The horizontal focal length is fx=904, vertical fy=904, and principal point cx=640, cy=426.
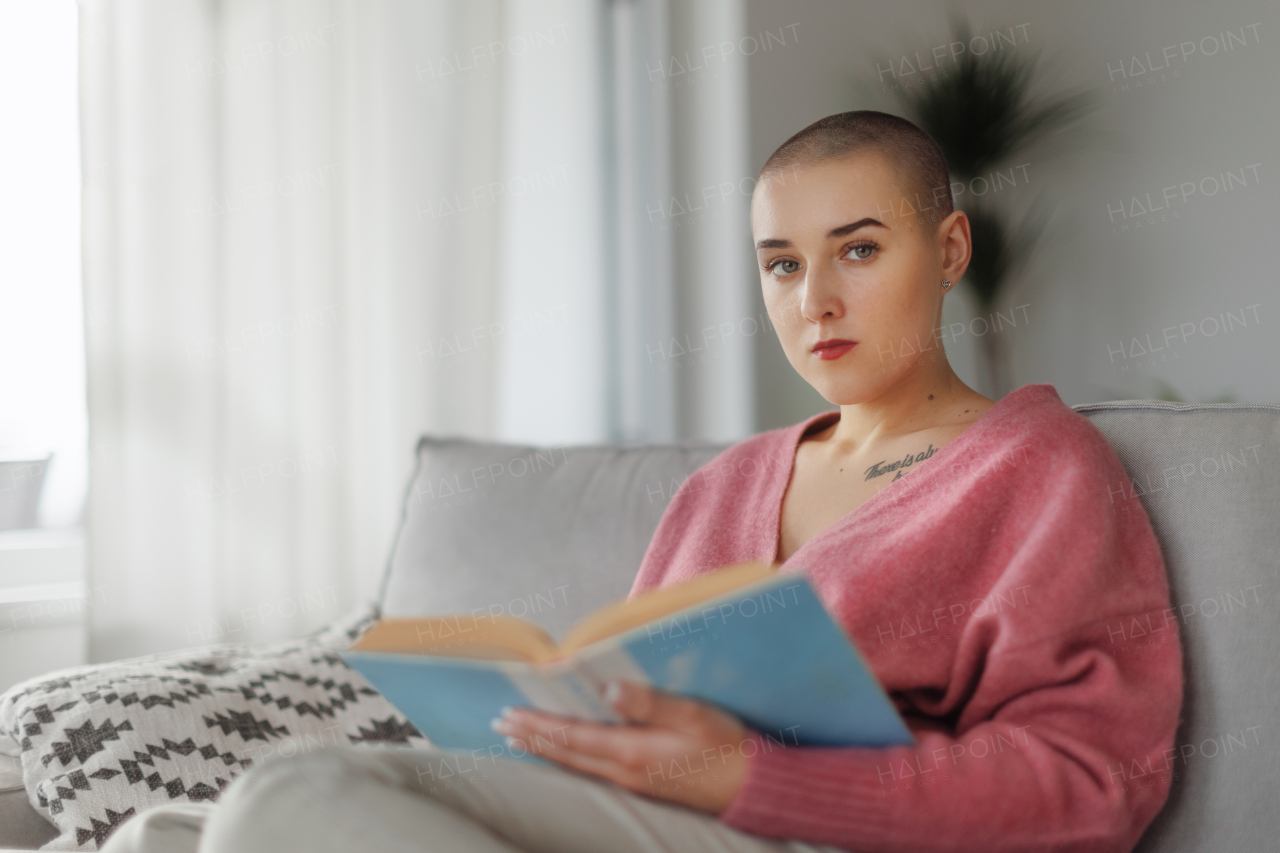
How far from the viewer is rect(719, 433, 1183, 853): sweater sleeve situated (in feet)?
2.04

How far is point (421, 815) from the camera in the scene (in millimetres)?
549

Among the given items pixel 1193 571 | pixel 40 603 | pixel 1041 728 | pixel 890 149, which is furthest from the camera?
pixel 40 603

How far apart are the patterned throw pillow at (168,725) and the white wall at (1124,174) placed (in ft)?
4.66

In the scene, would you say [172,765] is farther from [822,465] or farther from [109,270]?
[109,270]

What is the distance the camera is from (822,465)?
1041 mm

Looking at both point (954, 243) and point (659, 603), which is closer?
point (659, 603)

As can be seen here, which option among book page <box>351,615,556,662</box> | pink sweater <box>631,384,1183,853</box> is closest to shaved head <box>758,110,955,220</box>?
pink sweater <box>631,384,1183,853</box>

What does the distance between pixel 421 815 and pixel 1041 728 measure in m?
0.46

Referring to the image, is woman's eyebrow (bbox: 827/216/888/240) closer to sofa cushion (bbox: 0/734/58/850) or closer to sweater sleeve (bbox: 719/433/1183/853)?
sweater sleeve (bbox: 719/433/1183/853)

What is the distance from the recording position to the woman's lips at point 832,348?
95cm

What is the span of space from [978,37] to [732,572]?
2072mm

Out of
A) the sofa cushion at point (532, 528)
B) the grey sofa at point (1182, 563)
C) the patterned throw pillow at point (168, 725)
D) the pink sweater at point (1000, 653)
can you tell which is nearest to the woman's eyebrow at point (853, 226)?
the pink sweater at point (1000, 653)

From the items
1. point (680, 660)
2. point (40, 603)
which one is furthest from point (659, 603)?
point (40, 603)

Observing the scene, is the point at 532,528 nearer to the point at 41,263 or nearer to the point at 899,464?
the point at 899,464
